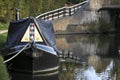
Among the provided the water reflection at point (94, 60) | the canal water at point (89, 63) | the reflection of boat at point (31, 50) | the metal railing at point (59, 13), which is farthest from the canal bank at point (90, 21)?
the reflection of boat at point (31, 50)

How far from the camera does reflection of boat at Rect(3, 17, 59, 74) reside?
52.8 ft

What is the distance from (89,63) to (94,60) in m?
1.26

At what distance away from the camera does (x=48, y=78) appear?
16172 mm

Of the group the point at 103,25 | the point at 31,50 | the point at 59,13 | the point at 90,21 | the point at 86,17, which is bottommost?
the point at 103,25

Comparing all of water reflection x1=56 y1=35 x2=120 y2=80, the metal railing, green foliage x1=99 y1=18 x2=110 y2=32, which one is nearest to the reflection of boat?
water reflection x1=56 y1=35 x2=120 y2=80

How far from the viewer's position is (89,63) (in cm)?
2112

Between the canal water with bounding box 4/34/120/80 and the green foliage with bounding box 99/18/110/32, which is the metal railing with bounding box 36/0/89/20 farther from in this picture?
the canal water with bounding box 4/34/120/80

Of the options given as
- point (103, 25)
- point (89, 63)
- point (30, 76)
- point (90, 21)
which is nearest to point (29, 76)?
point (30, 76)

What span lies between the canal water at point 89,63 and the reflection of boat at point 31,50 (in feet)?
1.06

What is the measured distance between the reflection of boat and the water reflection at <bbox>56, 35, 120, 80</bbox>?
85 cm

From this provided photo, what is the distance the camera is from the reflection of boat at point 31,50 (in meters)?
16.1

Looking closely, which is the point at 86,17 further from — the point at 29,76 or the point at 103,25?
the point at 29,76

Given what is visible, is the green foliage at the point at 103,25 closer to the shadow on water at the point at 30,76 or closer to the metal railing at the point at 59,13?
the metal railing at the point at 59,13

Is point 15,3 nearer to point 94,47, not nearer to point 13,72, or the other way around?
point 94,47
